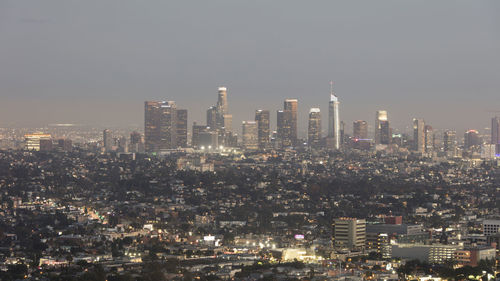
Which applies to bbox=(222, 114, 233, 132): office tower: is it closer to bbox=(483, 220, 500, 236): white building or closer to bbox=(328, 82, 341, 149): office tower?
bbox=(328, 82, 341, 149): office tower

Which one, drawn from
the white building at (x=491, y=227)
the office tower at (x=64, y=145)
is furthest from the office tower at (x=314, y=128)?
the white building at (x=491, y=227)

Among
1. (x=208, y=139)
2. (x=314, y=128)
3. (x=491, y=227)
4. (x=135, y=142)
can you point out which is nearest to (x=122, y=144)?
(x=135, y=142)

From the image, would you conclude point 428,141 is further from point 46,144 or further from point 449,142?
point 46,144

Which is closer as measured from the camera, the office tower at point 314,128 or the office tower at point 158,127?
the office tower at point 158,127

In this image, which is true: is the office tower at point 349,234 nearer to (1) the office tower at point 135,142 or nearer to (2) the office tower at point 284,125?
(1) the office tower at point 135,142

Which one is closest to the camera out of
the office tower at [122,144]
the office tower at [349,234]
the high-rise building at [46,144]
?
the office tower at [349,234]

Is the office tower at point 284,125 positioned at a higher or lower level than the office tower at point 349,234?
higher
